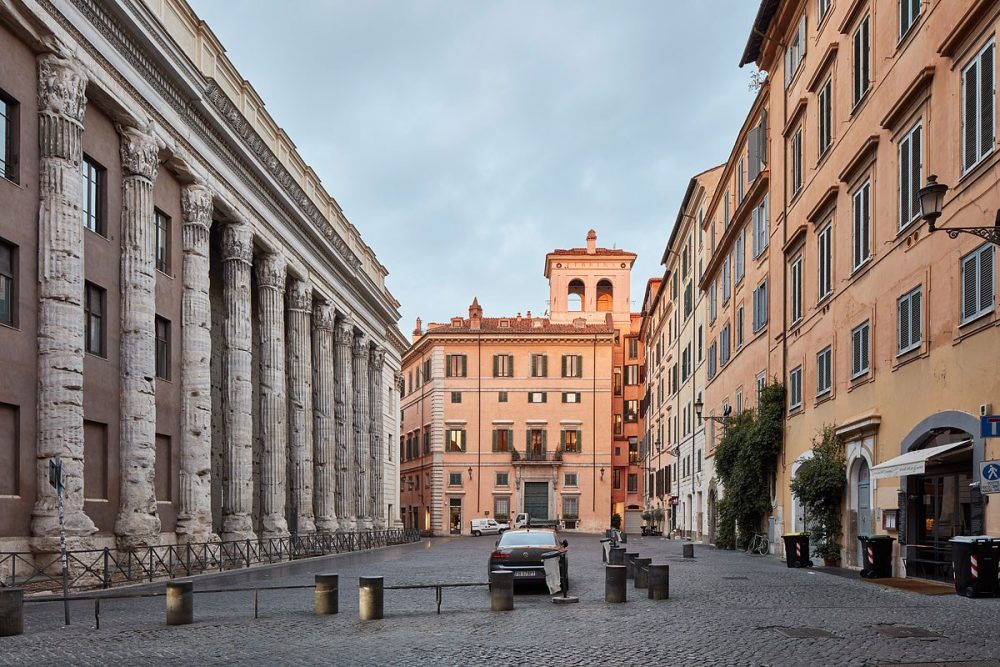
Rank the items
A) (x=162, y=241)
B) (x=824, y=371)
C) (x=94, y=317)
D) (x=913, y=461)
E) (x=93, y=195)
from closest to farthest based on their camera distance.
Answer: (x=913, y=461) < (x=94, y=317) < (x=93, y=195) < (x=824, y=371) < (x=162, y=241)

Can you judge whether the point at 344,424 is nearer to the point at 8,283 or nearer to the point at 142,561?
the point at 142,561

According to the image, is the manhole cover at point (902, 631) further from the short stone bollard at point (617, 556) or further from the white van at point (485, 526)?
the white van at point (485, 526)

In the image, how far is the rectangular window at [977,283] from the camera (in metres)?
17.9

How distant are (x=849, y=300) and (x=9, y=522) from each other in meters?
19.8

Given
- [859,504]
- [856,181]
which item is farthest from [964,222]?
[859,504]

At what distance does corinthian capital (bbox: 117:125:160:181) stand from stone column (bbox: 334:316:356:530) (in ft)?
89.8

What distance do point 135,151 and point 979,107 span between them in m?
20.1

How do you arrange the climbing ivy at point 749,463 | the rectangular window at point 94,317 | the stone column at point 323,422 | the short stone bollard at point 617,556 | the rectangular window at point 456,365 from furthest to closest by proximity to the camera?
the rectangular window at point 456,365 → the stone column at point 323,422 → the climbing ivy at point 749,463 → the rectangular window at point 94,317 → the short stone bollard at point 617,556

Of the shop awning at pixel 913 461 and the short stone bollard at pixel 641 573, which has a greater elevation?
the shop awning at pixel 913 461

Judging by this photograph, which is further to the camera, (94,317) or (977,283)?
(94,317)

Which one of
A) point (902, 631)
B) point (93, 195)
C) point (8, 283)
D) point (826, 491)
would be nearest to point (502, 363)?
point (826, 491)

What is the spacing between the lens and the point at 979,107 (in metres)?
18.4

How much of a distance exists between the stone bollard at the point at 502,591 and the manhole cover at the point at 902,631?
19.0 ft

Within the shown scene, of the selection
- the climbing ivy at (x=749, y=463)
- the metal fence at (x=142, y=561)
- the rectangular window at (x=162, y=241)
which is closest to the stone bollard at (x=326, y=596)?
the metal fence at (x=142, y=561)
